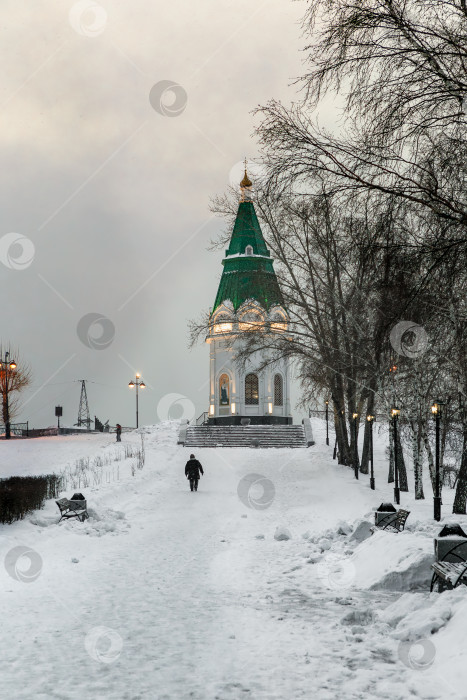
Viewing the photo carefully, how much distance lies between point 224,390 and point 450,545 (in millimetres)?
42944

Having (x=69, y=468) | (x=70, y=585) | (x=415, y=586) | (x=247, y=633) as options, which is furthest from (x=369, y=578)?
(x=69, y=468)

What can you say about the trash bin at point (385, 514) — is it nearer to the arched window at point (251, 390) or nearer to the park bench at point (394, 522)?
the park bench at point (394, 522)

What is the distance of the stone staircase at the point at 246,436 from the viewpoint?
3962 centimetres

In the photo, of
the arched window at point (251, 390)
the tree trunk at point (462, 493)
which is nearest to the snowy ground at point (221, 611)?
the tree trunk at point (462, 493)

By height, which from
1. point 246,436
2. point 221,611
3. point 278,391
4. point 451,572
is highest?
point 278,391

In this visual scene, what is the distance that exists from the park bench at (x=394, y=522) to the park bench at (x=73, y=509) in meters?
6.27

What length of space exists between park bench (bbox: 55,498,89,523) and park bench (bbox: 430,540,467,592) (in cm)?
835

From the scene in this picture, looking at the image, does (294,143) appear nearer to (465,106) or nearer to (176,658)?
(465,106)

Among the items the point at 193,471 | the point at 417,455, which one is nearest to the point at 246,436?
the point at 193,471

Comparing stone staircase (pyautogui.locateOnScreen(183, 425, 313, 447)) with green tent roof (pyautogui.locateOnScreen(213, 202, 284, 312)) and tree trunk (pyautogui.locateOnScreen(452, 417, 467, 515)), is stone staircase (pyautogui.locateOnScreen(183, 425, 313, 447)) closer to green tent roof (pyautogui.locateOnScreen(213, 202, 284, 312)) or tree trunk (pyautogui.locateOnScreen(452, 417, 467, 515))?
green tent roof (pyautogui.locateOnScreen(213, 202, 284, 312))

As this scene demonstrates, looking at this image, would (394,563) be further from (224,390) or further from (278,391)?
(278,391)

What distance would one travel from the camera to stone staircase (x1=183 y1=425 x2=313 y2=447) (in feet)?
130

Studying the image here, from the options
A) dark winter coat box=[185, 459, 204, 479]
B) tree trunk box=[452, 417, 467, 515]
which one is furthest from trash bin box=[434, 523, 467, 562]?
dark winter coat box=[185, 459, 204, 479]

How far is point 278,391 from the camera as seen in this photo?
5106 cm
